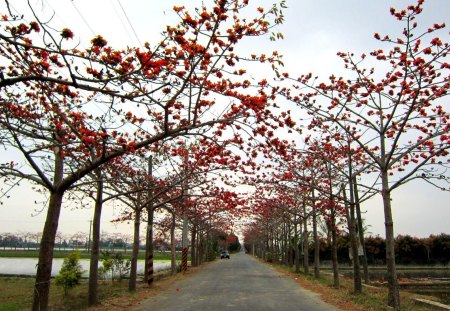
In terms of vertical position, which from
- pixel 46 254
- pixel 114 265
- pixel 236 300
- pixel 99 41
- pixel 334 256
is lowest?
pixel 236 300

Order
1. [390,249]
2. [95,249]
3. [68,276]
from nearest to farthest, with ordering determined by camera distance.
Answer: [390,249] → [95,249] → [68,276]

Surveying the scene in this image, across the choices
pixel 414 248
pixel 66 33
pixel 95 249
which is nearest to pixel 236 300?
pixel 95 249

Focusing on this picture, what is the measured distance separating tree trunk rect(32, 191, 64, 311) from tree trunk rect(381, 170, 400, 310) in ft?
23.1

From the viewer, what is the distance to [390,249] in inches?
388

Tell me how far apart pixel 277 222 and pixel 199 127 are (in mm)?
28808

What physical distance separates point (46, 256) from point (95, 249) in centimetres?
347

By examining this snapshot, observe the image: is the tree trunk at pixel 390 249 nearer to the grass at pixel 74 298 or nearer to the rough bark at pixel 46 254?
the grass at pixel 74 298

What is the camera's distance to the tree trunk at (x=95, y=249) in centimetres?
1066

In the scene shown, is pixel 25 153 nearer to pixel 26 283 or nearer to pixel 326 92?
pixel 326 92

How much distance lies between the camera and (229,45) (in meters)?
6.09

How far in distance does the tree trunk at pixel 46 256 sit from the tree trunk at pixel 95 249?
2609 mm

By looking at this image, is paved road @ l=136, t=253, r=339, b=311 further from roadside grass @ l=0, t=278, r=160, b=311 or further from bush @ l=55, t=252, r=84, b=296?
bush @ l=55, t=252, r=84, b=296

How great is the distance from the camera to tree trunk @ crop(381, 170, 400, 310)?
950cm

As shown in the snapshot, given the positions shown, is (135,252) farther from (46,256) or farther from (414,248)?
(414,248)
